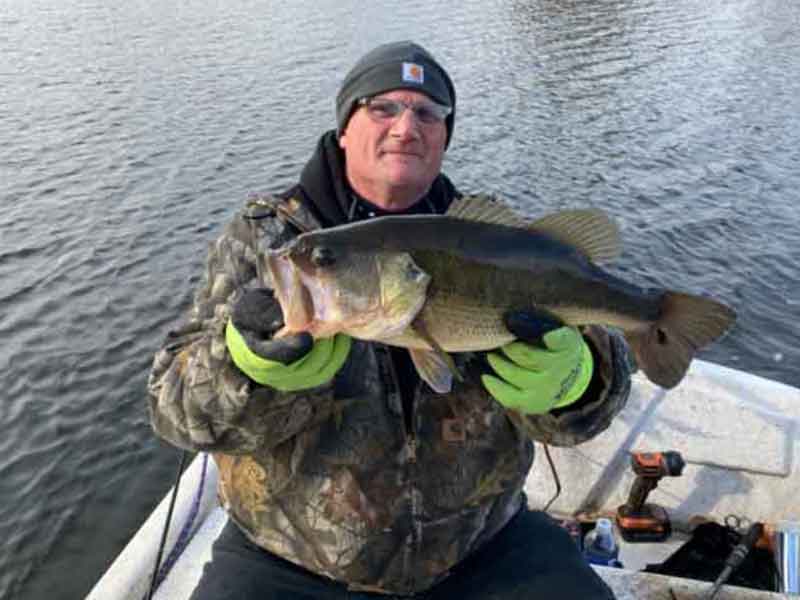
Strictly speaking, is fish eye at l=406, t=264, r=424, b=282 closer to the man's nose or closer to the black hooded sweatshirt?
the black hooded sweatshirt

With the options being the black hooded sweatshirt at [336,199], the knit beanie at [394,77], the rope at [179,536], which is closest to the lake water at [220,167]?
the rope at [179,536]

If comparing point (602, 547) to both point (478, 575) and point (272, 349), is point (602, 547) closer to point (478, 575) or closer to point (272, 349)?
point (478, 575)

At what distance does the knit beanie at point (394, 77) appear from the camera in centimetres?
347

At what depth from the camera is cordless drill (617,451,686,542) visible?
4.64 m

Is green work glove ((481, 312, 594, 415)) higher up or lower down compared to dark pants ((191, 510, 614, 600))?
higher up

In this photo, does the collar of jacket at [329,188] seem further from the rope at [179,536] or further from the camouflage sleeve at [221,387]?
the rope at [179,536]

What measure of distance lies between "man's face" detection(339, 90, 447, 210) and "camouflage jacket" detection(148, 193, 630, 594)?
0.39 metres

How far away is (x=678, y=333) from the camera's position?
291 cm

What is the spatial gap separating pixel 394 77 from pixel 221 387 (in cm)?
168

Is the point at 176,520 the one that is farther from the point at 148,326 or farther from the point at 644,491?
the point at 148,326

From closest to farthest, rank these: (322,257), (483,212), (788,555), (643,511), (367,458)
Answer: (322,257) < (483,212) < (367,458) < (788,555) < (643,511)

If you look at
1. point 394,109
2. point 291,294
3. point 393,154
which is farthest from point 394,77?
point 291,294

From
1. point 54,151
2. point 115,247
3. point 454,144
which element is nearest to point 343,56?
point 454,144

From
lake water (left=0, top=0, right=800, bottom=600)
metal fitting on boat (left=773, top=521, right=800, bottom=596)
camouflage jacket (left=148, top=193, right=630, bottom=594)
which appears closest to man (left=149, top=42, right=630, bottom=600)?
camouflage jacket (left=148, top=193, right=630, bottom=594)
